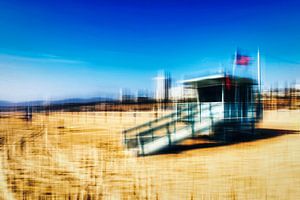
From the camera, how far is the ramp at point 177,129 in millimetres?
8789

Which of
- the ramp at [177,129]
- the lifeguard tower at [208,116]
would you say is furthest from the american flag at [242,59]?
the ramp at [177,129]

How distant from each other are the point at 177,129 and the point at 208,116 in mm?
1876

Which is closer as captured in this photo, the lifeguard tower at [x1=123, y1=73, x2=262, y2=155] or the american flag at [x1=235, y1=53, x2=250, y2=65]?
the lifeguard tower at [x1=123, y1=73, x2=262, y2=155]

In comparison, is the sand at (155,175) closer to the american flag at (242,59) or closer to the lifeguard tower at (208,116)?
the lifeguard tower at (208,116)

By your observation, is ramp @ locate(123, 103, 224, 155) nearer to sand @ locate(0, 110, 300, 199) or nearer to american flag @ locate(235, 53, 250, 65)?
sand @ locate(0, 110, 300, 199)

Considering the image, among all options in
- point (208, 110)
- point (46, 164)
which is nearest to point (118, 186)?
point (46, 164)

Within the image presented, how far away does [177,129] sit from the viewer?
9.62 meters

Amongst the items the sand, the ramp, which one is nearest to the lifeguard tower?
the ramp

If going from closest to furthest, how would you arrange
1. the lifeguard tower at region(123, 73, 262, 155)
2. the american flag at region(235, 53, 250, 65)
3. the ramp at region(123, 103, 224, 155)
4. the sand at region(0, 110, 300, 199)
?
the sand at region(0, 110, 300, 199)
the ramp at region(123, 103, 224, 155)
the lifeguard tower at region(123, 73, 262, 155)
the american flag at region(235, 53, 250, 65)

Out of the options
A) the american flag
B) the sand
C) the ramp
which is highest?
the american flag

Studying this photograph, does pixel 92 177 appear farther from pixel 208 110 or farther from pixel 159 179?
pixel 208 110

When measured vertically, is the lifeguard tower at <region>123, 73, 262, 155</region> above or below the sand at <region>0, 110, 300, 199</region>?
above

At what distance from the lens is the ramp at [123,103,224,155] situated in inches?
346

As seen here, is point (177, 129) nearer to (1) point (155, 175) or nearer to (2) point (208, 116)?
(2) point (208, 116)
